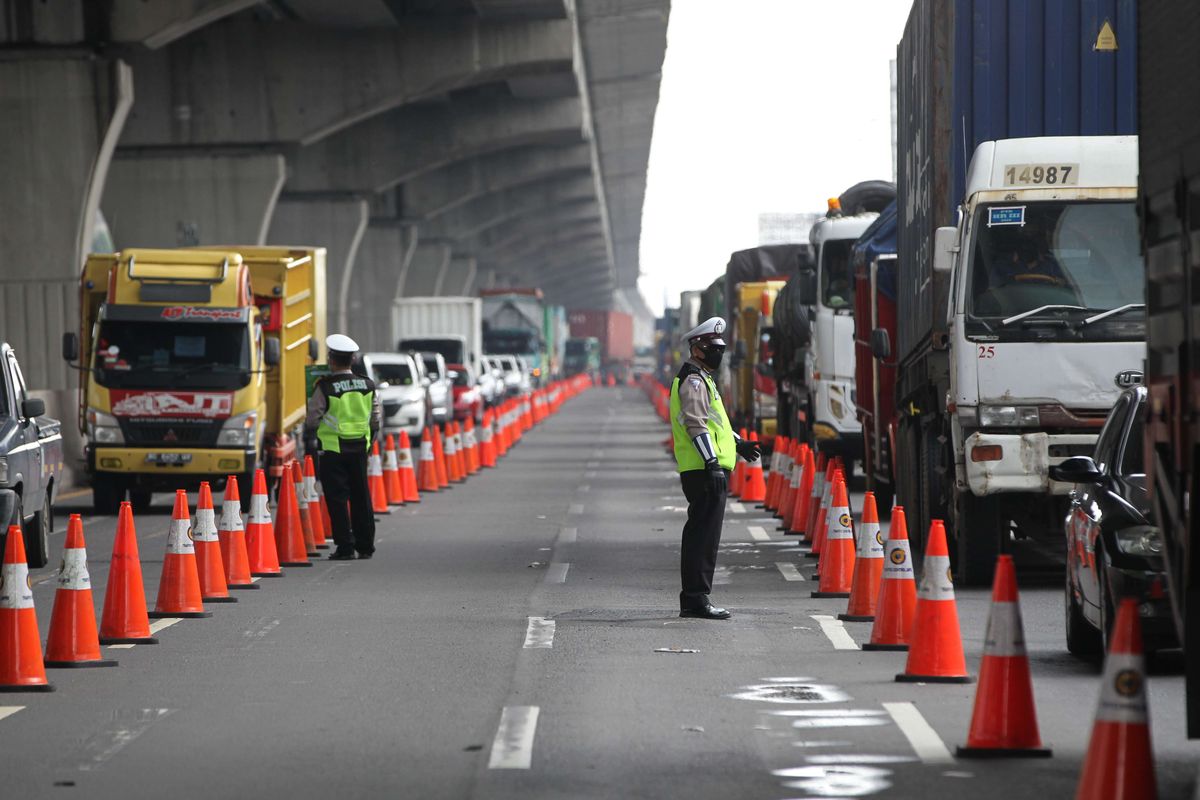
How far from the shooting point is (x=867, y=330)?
22875mm

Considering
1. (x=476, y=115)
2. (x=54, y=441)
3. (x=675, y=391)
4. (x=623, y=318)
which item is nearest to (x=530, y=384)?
(x=476, y=115)

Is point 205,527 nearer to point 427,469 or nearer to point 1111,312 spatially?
point 1111,312

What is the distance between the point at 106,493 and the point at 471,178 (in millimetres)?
42216

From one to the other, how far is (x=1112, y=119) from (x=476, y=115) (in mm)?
39551

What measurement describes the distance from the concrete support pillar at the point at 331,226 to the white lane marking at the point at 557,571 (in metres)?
37.5

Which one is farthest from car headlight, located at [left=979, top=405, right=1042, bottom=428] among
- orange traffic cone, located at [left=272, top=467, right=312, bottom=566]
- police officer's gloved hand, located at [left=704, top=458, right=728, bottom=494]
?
orange traffic cone, located at [left=272, top=467, right=312, bottom=566]

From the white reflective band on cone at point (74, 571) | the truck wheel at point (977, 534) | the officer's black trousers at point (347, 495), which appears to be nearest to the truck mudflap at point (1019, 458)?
the truck wheel at point (977, 534)

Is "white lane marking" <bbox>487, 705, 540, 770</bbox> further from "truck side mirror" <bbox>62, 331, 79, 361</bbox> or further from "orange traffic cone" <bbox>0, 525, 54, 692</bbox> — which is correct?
"truck side mirror" <bbox>62, 331, 79, 361</bbox>

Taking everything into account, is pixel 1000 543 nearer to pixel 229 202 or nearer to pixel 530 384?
pixel 229 202

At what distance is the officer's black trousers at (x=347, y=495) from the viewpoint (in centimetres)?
1827

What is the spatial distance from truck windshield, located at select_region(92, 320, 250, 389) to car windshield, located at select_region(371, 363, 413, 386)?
17908mm

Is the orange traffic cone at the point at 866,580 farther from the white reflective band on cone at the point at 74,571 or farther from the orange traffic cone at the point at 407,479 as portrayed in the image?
the orange traffic cone at the point at 407,479

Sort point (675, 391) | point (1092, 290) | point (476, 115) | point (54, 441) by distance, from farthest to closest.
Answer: point (476, 115)
point (54, 441)
point (1092, 290)
point (675, 391)

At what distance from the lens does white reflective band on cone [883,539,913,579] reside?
11.5 meters
